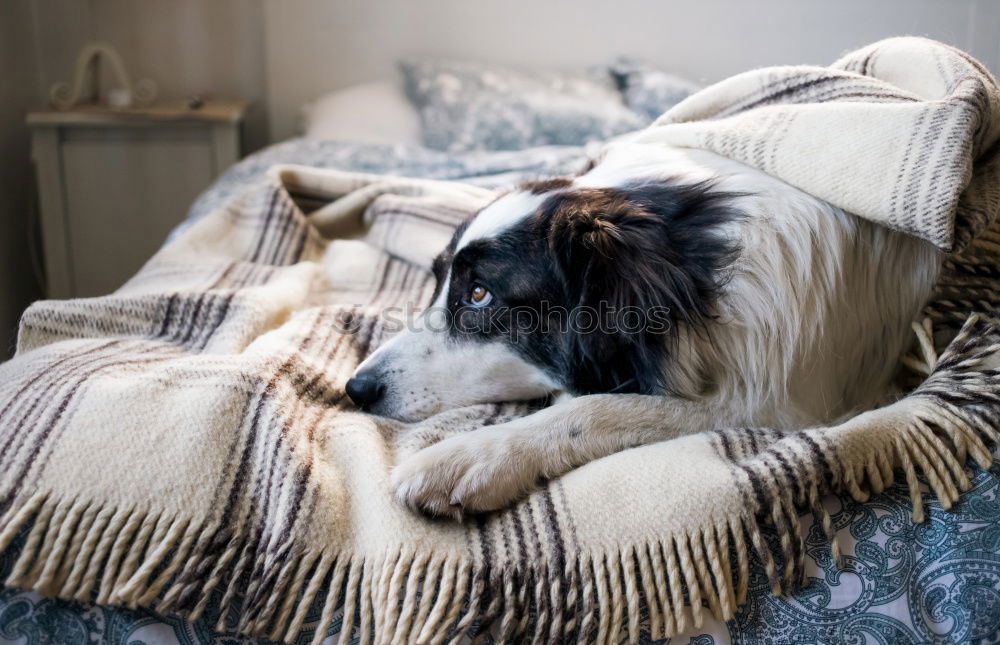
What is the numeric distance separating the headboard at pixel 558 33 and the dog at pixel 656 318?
2367 mm

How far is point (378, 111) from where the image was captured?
9.66 feet

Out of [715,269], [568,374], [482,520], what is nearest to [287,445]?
[482,520]

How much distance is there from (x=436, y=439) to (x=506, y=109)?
6.50 ft

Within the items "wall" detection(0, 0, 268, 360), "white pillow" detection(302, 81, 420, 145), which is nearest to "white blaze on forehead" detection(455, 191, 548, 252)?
"white pillow" detection(302, 81, 420, 145)

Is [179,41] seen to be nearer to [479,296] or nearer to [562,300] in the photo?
[479,296]

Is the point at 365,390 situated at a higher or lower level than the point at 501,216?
lower

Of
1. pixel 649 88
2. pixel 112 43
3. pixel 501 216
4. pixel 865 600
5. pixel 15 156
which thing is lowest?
pixel 865 600

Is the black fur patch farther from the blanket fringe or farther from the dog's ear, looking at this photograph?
the blanket fringe

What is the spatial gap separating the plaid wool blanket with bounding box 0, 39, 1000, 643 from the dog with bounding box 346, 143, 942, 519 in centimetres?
5

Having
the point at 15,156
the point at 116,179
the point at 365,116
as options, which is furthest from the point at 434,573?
the point at 15,156

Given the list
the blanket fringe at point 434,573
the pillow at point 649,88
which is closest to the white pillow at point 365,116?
the pillow at point 649,88

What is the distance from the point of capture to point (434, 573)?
755 mm

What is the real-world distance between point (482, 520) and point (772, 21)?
311cm

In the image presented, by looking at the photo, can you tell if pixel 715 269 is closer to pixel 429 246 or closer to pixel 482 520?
pixel 482 520
